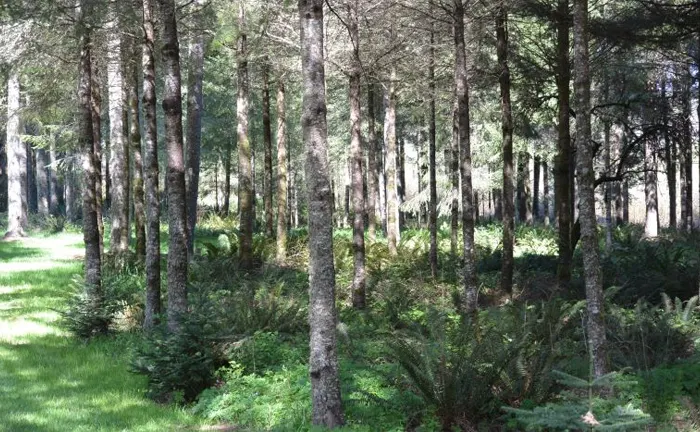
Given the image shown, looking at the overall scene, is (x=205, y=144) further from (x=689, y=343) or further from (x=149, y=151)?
(x=689, y=343)

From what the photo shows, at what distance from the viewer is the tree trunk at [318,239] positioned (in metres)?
5.58

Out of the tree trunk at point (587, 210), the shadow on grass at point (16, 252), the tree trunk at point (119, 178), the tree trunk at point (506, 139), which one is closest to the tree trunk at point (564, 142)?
the tree trunk at point (506, 139)

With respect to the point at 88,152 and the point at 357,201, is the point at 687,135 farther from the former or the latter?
the point at 88,152

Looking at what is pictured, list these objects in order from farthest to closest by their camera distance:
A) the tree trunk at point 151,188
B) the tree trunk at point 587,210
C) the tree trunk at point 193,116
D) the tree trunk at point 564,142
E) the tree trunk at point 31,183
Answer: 1. the tree trunk at point 31,183
2. the tree trunk at point 193,116
3. the tree trunk at point 564,142
4. the tree trunk at point 151,188
5. the tree trunk at point 587,210

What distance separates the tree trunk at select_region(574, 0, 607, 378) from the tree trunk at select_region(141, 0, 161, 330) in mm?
6206

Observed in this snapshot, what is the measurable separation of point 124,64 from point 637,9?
10.5 m

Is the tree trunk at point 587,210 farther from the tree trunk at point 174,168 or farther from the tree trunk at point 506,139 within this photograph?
the tree trunk at point 506,139

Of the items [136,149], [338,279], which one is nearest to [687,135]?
[338,279]

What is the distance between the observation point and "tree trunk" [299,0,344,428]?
220 inches

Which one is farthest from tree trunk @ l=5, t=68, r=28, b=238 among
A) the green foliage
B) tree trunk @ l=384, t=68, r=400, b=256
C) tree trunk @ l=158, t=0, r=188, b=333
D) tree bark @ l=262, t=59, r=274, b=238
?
the green foliage

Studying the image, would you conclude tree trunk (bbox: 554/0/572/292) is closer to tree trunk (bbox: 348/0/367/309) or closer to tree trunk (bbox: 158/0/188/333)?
tree trunk (bbox: 348/0/367/309)

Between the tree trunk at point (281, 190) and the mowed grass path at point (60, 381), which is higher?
the tree trunk at point (281, 190)

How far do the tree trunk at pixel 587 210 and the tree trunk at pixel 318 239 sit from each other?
2.65 meters

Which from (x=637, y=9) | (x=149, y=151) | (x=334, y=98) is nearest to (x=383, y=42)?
(x=637, y=9)
